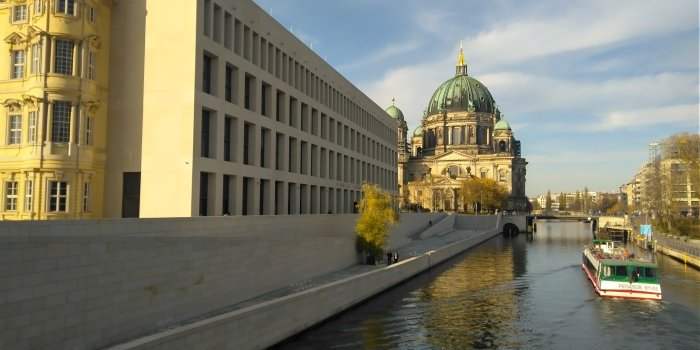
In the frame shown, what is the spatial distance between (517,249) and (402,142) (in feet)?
374

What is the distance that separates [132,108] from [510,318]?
1035 inches

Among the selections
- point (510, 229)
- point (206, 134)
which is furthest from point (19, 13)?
point (510, 229)

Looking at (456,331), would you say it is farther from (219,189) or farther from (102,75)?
(102,75)

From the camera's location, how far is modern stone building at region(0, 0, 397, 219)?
1195 inches

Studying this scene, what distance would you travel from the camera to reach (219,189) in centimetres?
3622

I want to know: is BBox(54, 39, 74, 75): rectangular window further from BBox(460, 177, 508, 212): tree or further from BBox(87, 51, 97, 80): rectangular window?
BBox(460, 177, 508, 212): tree

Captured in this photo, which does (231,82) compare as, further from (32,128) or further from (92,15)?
(32,128)

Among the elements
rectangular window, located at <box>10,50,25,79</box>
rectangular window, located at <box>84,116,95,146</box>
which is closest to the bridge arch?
rectangular window, located at <box>84,116,95,146</box>

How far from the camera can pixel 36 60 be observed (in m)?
30.4

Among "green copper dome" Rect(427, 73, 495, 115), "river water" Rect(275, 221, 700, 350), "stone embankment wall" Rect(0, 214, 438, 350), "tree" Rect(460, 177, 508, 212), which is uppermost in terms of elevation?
"green copper dome" Rect(427, 73, 495, 115)

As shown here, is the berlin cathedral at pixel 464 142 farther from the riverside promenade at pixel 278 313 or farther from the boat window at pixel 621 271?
the riverside promenade at pixel 278 313

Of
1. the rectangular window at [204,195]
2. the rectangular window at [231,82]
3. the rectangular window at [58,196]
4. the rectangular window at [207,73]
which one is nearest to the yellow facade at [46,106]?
the rectangular window at [58,196]

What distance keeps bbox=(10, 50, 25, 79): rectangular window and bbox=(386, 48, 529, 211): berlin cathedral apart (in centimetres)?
13995

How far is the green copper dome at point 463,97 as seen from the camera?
613 ft
